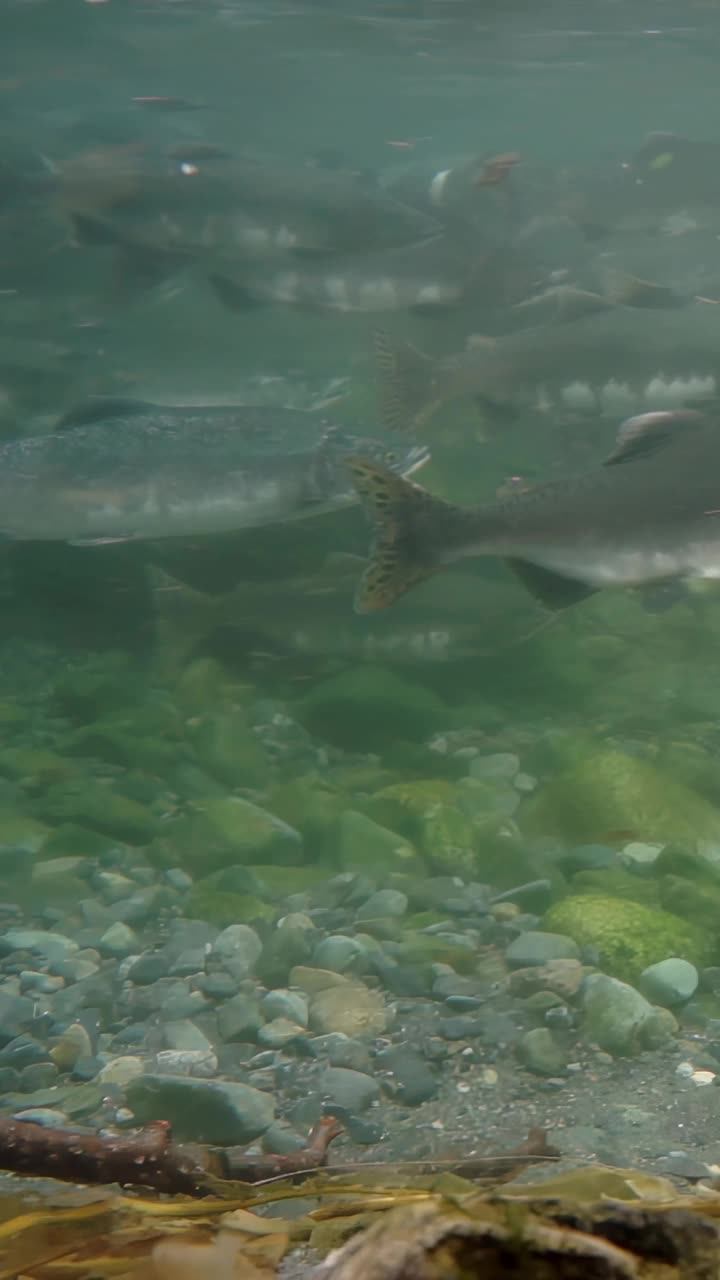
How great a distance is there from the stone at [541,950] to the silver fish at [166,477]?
3121mm

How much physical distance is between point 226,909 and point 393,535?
1507 millimetres

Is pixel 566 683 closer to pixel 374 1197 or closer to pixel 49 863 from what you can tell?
pixel 49 863

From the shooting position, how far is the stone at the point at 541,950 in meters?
2.69

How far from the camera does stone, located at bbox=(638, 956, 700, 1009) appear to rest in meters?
2.48

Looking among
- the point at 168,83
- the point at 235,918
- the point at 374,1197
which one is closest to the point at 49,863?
the point at 235,918

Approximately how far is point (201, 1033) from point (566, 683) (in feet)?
10.4

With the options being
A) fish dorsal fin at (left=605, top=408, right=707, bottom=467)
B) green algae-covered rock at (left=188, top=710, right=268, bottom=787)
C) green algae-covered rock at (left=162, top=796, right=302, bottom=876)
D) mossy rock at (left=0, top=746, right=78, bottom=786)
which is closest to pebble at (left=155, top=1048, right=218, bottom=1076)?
green algae-covered rock at (left=162, top=796, right=302, bottom=876)

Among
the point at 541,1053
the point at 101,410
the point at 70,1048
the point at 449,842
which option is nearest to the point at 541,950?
the point at 541,1053

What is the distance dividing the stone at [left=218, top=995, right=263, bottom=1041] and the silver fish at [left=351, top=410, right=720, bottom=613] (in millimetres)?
1926

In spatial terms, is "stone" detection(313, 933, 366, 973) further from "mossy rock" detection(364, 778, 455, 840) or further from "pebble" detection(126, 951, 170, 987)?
"mossy rock" detection(364, 778, 455, 840)

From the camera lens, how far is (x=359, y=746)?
4.68 metres

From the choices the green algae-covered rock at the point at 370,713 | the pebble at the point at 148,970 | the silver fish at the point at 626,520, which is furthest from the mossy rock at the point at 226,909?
the green algae-covered rock at the point at 370,713

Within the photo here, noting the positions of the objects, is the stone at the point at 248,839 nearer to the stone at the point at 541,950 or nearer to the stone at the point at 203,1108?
the stone at the point at 541,950

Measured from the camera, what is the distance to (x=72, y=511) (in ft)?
17.7
